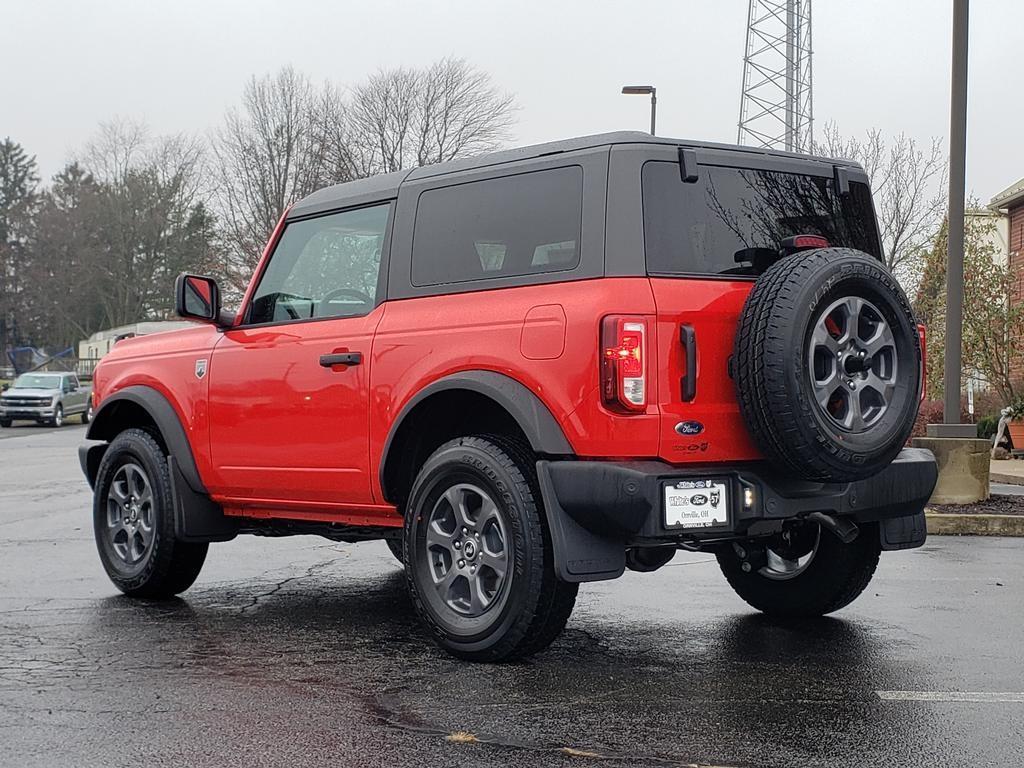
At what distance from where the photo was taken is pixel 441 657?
554 centimetres

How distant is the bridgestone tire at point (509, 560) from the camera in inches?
201

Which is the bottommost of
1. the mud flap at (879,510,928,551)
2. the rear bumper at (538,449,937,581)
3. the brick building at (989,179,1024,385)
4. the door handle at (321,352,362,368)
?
the mud flap at (879,510,928,551)

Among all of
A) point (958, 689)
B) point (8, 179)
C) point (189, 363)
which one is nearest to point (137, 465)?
point (189, 363)

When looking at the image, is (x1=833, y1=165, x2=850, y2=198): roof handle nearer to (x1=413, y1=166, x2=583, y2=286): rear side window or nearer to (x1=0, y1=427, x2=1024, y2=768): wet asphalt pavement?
(x1=413, y1=166, x2=583, y2=286): rear side window

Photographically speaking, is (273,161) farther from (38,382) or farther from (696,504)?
(696,504)

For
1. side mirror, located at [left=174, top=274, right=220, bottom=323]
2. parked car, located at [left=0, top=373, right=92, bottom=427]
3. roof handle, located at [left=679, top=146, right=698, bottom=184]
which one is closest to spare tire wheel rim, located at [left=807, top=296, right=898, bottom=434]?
roof handle, located at [left=679, top=146, right=698, bottom=184]

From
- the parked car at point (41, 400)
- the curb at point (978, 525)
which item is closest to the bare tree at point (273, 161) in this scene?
the parked car at point (41, 400)

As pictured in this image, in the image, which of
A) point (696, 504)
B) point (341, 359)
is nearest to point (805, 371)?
point (696, 504)

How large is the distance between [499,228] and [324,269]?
48.5 inches

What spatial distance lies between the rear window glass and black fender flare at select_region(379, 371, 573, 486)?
69cm

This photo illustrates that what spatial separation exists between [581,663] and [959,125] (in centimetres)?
861

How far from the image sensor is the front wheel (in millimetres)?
6078

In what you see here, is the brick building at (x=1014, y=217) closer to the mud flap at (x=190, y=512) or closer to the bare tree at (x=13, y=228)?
the mud flap at (x=190, y=512)

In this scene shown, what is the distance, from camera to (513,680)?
5.07 metres
